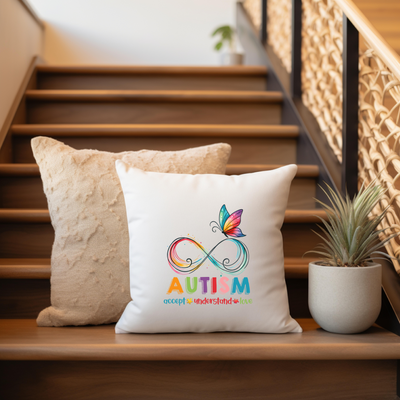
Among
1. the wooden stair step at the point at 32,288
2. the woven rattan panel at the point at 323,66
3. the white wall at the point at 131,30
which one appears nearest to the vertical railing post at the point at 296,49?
the woven rattan panel at the point at 323,66

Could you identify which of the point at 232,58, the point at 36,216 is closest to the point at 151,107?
the point at 36,216

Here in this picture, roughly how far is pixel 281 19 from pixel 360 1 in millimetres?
1164

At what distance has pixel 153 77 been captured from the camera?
2.35m

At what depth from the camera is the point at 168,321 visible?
1.01m

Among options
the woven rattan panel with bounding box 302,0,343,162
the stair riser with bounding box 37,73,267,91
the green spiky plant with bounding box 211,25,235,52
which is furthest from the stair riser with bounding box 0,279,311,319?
the green spiky plant with bounding box 211,25,235,52

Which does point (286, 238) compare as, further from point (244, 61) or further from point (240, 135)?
point (244, 61)

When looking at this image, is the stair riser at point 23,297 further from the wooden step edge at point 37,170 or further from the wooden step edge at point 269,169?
the wooden step edge at point 269,169

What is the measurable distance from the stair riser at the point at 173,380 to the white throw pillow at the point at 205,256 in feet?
0.31

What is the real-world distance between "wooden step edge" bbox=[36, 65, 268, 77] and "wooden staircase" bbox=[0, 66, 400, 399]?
308 mm

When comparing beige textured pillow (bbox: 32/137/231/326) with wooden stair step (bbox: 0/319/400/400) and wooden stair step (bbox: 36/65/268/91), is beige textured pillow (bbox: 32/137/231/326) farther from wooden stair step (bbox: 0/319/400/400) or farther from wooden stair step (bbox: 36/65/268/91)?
wooden stair step (bbox: 36/65/268/91)

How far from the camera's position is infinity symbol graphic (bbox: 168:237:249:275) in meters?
1.00

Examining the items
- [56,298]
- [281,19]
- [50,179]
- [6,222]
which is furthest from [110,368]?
[281,19]

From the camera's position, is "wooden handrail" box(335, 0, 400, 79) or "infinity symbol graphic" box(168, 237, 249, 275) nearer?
"infinity symbol graphic" box(168, 237, 249, 275)

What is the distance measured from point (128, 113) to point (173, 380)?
1367mm
